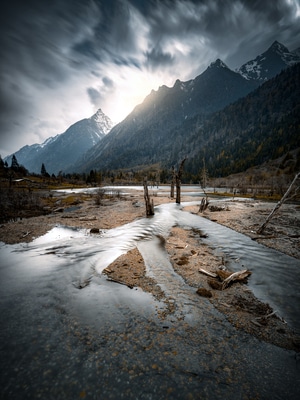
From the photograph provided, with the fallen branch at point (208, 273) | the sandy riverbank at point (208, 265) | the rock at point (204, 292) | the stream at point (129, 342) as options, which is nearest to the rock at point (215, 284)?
the sandy riverbank at point (208, 265)

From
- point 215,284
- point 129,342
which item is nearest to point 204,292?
point 215,284

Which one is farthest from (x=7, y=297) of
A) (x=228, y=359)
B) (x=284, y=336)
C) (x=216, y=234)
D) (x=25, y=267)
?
(x=216, y=234)

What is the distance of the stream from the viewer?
402 cm

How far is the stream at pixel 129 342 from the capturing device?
4016mm

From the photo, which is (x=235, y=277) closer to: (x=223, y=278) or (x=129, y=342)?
(x=223, y=278)

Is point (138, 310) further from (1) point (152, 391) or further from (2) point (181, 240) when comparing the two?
(2) point (181, 240)

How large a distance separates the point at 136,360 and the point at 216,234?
566 inches

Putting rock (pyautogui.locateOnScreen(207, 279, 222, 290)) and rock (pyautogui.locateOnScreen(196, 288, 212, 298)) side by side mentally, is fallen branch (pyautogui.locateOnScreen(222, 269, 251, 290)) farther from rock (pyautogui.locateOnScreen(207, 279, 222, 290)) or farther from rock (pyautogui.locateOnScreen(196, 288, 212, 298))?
rock (pyautogui.locateOnScreen(196, 288, 212, 298))

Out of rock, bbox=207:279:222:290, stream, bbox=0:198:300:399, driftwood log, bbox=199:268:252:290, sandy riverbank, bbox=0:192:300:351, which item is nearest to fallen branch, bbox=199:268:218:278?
driftwood log, bbox=199:268:252:290

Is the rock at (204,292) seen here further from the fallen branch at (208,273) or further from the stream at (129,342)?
the fallen branch at (208,273)

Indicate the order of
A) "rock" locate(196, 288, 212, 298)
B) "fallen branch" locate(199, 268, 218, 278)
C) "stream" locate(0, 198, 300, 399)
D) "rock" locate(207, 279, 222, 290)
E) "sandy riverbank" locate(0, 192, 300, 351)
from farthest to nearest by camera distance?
"fallen branch" locate(199, 268, 218, 278) → "rock" locate(207, 279, 222, 290) → "rock" locate(196, 288, 212, 298) → "sandy riverbank" locate(0, 192, 300, 351) → "stream" locate(0, 198, 300, 399)

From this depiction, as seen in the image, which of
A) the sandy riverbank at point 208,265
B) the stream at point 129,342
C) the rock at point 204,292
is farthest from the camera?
the rock at point 204,292

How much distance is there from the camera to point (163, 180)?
551ft

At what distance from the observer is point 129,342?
5.22 metres
